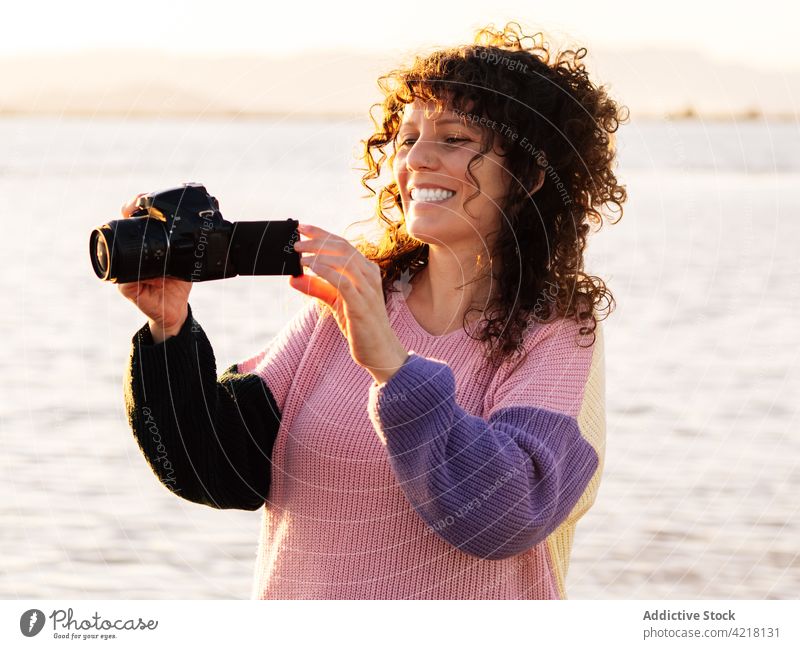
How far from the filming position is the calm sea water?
4.24 metres

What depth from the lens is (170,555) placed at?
14.1 feet

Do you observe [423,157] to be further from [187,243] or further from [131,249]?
[131,249]

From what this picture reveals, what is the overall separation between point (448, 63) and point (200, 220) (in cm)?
54

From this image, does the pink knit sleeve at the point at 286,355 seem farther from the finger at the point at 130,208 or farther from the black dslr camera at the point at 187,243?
the finger at the point at 130,208

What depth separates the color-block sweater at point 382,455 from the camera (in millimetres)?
2129

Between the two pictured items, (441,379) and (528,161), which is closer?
(441,379)

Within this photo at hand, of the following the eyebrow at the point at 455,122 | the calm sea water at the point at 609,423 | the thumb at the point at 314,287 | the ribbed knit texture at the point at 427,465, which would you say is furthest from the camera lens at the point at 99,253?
the calm sea water at the point at 609,423

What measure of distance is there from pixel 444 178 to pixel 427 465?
0.54 metres

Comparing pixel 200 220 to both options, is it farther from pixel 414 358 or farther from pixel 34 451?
pixel 34 451

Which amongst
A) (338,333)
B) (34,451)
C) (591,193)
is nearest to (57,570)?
(34,451)

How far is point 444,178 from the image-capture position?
2.38 m
